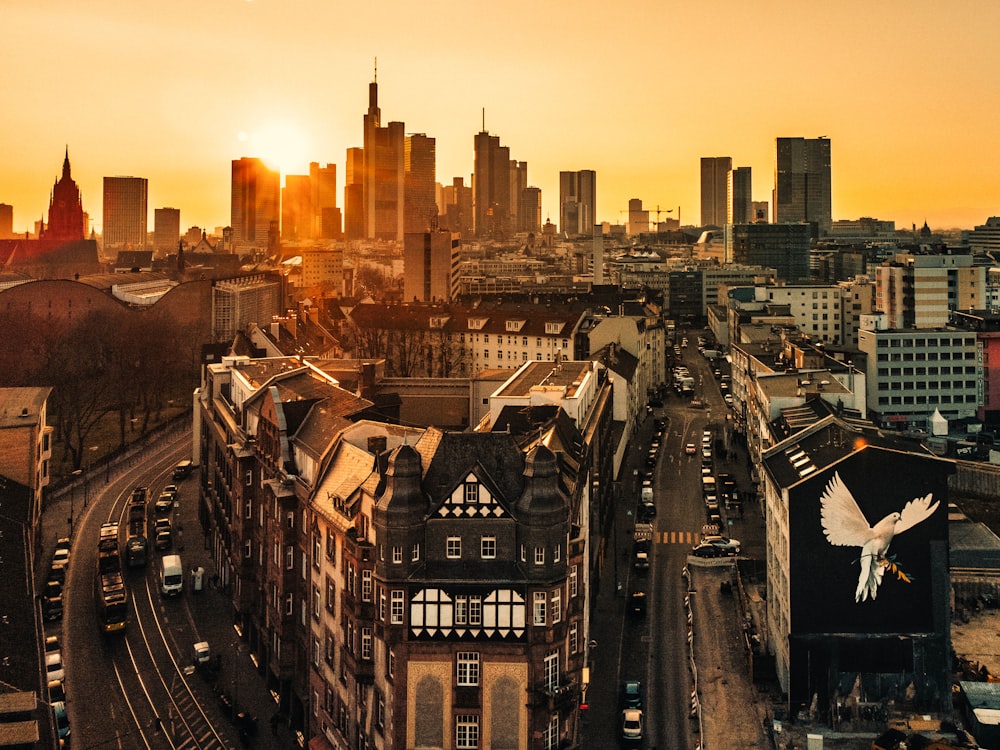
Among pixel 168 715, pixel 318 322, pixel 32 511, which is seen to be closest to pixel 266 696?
pixel 168 715

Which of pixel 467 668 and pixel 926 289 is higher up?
pixel 926 289

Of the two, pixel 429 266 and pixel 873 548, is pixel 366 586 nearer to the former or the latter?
pixel 873 548

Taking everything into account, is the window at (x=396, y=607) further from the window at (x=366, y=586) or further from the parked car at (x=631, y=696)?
the parked car at (x=631, y=696)

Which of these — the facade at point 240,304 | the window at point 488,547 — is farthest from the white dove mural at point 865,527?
the facade at point 240,304

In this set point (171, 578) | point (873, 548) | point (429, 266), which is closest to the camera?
point (873, 548)

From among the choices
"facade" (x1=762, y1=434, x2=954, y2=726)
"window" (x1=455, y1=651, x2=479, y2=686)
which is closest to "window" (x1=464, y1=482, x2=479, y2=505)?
"window" (x1=455, y1=651, x2=479, y2=686)

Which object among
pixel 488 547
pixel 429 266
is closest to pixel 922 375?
pixel 488 547

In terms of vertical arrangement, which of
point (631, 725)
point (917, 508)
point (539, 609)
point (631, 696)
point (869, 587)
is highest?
point (917, 508)
